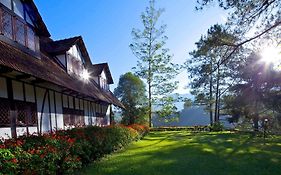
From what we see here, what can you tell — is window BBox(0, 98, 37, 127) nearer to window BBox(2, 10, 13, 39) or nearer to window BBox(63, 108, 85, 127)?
window BBox(2, 10, 13, 39)

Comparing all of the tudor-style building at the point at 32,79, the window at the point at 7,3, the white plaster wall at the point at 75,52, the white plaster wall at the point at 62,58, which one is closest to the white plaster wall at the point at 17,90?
the tudor-style building at the point at 32,79

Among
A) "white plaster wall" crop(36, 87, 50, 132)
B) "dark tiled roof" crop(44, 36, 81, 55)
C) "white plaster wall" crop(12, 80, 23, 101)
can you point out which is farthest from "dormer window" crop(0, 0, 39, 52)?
"dark tiled roof" crop(44, 36, 81, 55)

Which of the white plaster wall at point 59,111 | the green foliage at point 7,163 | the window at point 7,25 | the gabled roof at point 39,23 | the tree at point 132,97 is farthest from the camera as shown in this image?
the tree at point 132,97

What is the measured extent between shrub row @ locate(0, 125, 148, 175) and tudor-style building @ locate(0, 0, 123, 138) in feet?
5.86

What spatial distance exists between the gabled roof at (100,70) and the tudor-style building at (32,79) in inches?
211

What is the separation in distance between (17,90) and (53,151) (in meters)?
4.07

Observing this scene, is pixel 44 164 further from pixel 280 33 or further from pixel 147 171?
pixel 280 33

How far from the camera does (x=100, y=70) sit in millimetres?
25781

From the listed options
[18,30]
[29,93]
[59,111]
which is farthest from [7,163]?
[59,111]

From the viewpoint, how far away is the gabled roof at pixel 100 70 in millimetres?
25166

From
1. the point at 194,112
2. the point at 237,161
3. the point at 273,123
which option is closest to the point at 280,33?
the point at 237,161

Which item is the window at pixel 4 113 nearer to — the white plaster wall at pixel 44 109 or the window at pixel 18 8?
the white plaster wall at pixel 44 109

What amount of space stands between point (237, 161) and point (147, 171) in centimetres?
457

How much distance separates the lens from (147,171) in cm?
1051
